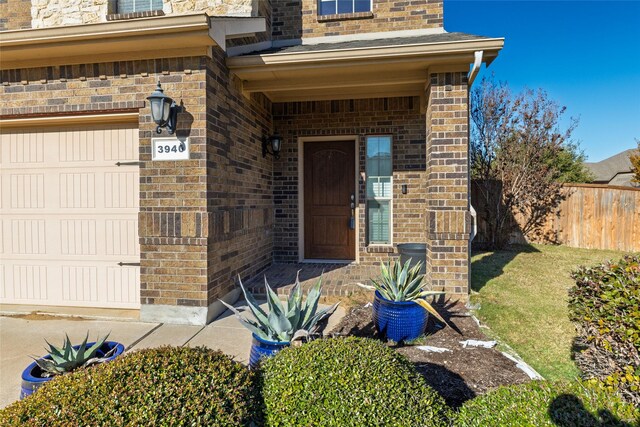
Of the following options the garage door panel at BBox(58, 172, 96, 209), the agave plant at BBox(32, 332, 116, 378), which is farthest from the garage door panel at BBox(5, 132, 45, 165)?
the agave plant at BBox(32, 332, 116, 378)

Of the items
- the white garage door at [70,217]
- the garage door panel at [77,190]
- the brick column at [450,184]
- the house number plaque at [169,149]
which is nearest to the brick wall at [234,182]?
the house number plaque at [169,149]

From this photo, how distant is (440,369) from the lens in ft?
8.93

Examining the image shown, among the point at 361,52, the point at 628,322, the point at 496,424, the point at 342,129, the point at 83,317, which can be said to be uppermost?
the point at 361,52

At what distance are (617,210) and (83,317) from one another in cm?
1110

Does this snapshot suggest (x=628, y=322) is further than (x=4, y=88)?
No

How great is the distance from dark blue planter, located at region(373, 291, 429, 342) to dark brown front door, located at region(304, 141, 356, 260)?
9.76 ft

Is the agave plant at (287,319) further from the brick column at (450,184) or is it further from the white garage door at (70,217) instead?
the white garage door at (70,217)

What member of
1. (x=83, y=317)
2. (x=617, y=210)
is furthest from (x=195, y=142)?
(x=617, y=210)

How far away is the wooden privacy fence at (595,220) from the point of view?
8453mm

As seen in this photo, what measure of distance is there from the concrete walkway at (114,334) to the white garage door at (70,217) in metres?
0.44

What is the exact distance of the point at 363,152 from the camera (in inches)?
242

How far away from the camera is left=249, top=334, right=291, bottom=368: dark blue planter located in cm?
230

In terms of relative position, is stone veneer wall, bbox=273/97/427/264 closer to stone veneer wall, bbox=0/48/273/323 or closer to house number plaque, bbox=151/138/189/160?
stone veneer wall, bbox=0/48/273/323

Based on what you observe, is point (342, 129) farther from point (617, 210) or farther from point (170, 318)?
point (617, 210)
